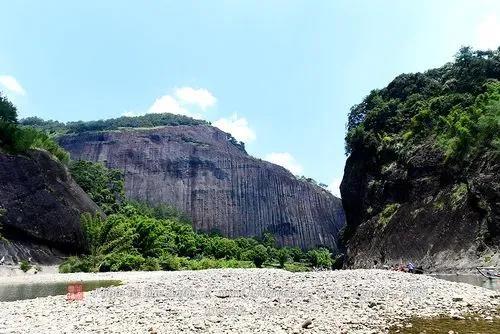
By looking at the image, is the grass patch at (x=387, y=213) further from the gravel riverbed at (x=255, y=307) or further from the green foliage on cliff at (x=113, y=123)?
the green foliage on cliff at (x=113, y=123)

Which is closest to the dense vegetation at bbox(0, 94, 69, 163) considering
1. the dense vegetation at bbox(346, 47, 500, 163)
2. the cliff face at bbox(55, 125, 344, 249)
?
the dense vegetation at bbox(346, 47, 500, 163)

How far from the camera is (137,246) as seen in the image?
5547 centimetres

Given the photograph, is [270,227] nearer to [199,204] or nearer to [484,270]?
[199,204]

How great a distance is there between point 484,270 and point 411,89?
40576mm

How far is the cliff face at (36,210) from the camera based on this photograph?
42781mm

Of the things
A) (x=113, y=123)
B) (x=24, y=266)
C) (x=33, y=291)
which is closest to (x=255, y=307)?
(x=33, y=291)

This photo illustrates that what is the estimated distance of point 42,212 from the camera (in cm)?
4722

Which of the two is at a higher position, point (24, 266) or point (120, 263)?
point (120, 263)

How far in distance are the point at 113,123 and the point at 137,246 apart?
11533 cm

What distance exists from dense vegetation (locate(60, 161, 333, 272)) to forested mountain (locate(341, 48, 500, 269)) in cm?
1897

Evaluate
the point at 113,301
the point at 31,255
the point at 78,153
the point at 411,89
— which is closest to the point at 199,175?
the point at 78,153

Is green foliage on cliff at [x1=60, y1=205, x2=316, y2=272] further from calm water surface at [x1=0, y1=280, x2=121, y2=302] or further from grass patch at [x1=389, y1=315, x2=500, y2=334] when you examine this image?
grass patch at [x1=389, y1=315, x2=500, y2=334]

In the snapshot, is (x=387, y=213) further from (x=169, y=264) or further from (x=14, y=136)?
(x=14, y=136)

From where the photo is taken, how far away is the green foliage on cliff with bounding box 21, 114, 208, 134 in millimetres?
153875
